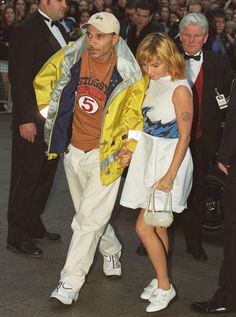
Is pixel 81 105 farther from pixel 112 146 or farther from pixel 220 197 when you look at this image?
pixel 220 197

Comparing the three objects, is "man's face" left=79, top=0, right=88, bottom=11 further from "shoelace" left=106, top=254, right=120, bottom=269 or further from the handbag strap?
the handbag strap

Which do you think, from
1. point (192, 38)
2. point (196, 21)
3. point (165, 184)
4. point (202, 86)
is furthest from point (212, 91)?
point (165, 184)

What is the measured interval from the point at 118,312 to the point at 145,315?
0.18 m

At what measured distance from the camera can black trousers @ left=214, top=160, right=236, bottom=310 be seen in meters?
5.11

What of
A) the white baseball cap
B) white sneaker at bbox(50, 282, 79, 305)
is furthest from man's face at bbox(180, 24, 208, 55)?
white sneaker at bbox(50, 282, 79, 305)

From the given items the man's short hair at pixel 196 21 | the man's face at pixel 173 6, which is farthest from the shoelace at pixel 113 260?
the man's face at pixel 173 6

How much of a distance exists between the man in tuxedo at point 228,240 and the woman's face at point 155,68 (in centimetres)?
46

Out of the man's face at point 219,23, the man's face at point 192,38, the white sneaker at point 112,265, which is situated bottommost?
the white sneaker at point 112,265

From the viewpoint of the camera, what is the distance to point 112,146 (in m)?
5.20

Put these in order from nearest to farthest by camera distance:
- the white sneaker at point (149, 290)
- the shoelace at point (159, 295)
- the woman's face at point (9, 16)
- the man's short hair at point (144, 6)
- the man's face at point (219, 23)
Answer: the shoelace at point (159, 295) → the white sneaker at point (149, 290) → the man's short hair at point (144, 6) → the man's face at point (219, 23) → the woman's face at point (9, 16)

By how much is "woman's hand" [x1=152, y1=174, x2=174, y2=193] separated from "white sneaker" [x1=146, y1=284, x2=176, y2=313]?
2.28ft

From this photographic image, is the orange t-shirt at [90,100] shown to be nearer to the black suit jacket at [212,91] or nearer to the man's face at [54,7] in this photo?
the man's face at [54,7]

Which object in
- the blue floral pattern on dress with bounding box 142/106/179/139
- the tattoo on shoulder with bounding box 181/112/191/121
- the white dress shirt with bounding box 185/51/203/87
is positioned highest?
the white dress shirt with bounding box 185/51/203/87

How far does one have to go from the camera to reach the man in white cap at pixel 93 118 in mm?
5141
